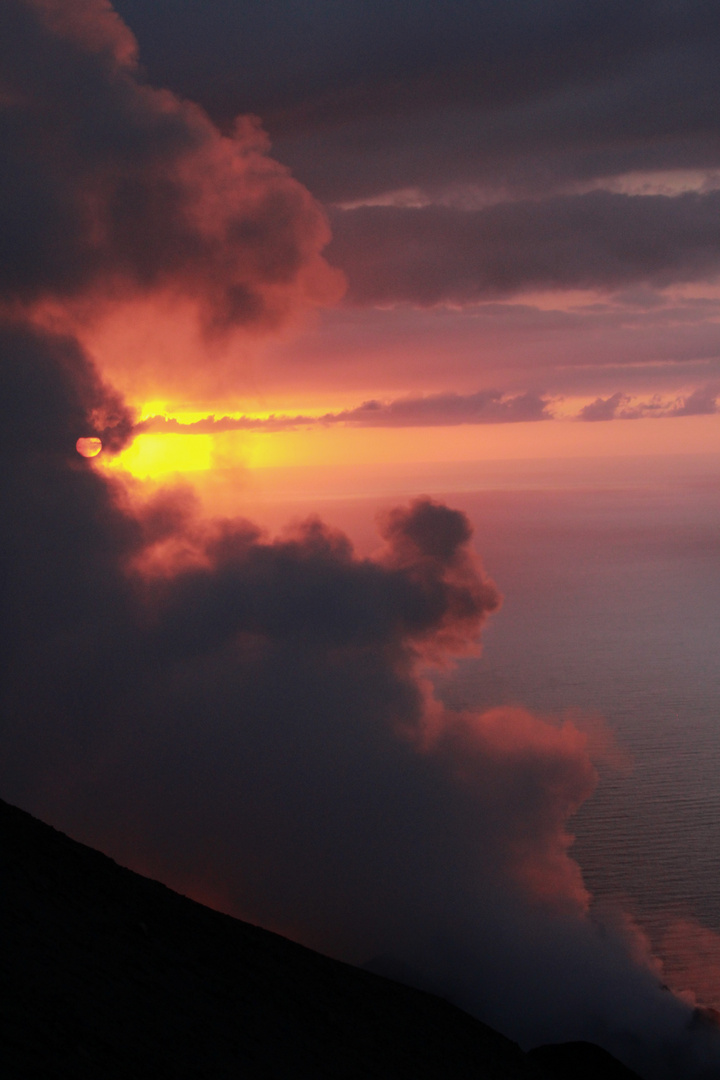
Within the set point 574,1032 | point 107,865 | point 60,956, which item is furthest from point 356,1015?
point 574,1032

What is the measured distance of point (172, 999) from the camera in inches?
1609

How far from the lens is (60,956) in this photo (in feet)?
120

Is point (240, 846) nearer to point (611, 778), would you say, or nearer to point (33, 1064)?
point (611, 778)

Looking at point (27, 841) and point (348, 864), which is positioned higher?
point (348, 864)

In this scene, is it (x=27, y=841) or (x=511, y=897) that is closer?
(x=27, y=841)

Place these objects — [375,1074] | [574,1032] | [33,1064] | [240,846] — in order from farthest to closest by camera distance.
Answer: [240,846] → [574,1032] → [375,1074] → [33,1064]

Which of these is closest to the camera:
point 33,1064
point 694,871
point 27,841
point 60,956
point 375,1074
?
point 33,1064

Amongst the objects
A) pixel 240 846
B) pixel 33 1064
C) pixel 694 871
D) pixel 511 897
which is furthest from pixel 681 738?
pixel 33 1064

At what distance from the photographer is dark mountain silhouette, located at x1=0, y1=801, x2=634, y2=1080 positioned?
31.3 m

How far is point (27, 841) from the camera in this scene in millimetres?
52438

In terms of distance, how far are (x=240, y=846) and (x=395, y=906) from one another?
104ft

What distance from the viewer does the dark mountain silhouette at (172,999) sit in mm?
31281

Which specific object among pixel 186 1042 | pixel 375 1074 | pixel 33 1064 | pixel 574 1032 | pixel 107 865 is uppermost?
pixel 574 1032

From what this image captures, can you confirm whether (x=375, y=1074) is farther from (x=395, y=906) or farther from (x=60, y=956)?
(x=395, y=906)
